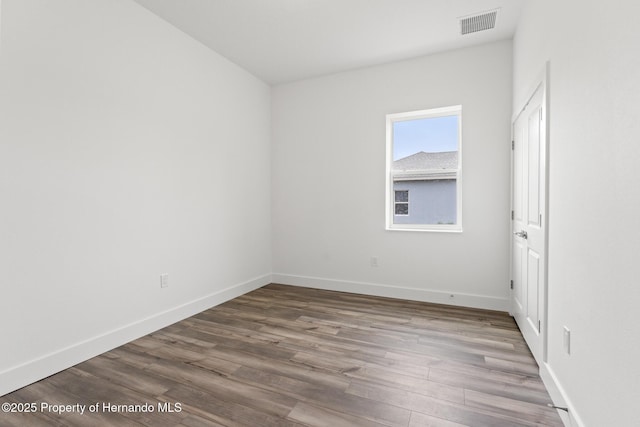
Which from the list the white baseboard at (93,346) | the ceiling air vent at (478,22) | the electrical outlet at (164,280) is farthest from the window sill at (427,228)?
the electrical outlet at (164,280)

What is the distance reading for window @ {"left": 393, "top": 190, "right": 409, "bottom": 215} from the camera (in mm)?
3928

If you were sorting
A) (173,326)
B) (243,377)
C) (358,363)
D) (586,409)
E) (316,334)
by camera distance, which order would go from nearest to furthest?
(586,409) < (243,377) < (358,363) < (316,334) < (173,326)

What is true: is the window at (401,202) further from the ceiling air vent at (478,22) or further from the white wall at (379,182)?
the ceiling air vent at (478,22)

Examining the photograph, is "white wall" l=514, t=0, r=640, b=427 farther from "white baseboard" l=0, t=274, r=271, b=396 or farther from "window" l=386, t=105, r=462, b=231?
"white baseboard" l=0, t=274, r=271, b=396

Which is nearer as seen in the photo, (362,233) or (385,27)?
(385,27)

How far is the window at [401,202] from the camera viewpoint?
12.9ft

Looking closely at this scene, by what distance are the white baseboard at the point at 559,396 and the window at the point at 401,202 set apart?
2217 mm

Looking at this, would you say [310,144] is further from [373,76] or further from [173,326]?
[173,326]

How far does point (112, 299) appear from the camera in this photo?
8.29 ft

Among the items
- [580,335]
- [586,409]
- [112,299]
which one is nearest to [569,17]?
[580,335]

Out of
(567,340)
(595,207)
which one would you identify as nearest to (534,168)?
(595,207)

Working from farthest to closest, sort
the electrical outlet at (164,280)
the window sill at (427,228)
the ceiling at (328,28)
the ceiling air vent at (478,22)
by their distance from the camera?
the window sill at (427,228) < the electrical outlet at (164,280) < the ceiling air vent at (478,22) < the ceiling at (328,28)

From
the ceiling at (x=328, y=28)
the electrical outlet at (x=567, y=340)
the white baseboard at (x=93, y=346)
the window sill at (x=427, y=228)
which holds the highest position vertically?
the ceiling at (x=328, y=28)

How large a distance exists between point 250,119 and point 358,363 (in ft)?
10.9
